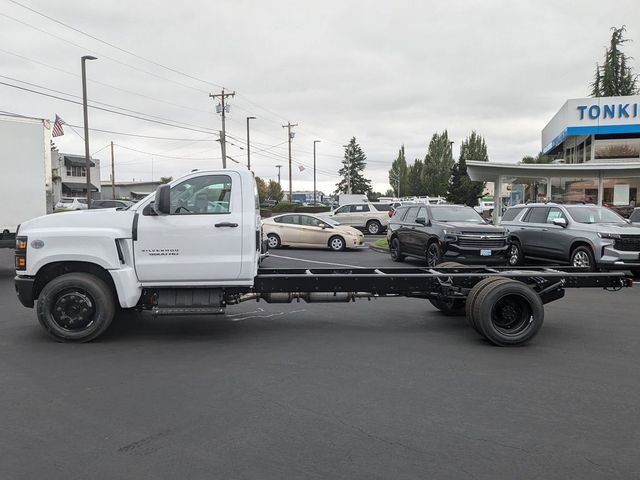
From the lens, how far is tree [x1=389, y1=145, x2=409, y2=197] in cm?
11575

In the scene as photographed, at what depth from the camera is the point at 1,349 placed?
6789mm

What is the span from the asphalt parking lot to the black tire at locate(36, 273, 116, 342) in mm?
239

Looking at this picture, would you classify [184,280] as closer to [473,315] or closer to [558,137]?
[473,315]

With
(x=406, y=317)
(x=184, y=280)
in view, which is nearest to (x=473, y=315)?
(x=406, y=317)

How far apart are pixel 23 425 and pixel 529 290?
5841mm

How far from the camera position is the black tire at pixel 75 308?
22.8 feet

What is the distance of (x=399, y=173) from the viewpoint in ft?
382

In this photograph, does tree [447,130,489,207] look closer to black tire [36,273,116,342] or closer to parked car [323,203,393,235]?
parked car [323,203,393,235]

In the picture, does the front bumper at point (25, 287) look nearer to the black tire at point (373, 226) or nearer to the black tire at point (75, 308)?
the black tire at point (75, 308)

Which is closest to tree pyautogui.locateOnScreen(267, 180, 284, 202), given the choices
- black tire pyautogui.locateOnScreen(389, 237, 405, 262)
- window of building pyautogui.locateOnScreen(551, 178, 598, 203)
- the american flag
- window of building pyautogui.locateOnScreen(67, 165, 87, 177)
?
window of building pyautogui.locateOnScreen(67, 165, 87, 177)

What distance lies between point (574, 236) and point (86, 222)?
1174cm

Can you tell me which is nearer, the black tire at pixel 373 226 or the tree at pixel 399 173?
the black tire at pixel 373 226

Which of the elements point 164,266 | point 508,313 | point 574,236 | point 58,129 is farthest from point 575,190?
point 58,129

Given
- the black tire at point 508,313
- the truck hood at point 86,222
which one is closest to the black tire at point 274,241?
the truck hood at point 86,222
